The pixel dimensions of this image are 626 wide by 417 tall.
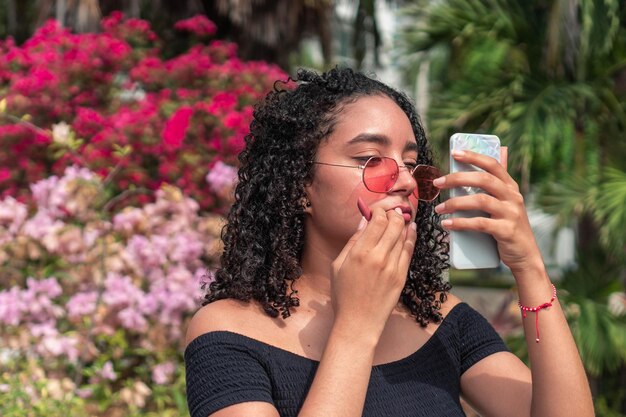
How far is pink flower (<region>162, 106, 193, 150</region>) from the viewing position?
5.01m

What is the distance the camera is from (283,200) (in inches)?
73.2

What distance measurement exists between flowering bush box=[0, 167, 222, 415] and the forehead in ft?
6.79

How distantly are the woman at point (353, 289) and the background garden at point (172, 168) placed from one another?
176cm

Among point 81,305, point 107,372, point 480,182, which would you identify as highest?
point 480,182

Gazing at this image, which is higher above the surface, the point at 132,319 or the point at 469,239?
the point at 469,239

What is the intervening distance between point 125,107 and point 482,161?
4.74 meters

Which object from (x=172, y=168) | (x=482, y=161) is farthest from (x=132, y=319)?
(x=482, y=161)

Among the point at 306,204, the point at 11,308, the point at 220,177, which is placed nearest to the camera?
the point at 306,204

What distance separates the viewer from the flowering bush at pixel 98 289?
145 inches

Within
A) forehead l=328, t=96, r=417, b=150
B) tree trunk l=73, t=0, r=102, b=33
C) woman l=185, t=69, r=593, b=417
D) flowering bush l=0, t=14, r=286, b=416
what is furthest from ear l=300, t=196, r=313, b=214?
tree trunk l=73, t=0, r=102, b=33

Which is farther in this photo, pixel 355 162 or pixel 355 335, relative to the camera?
pixel 355 162

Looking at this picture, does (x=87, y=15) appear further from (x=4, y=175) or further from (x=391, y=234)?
(x=391, y=234)

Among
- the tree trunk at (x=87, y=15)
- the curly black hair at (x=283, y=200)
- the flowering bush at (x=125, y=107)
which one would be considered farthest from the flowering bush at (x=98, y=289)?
the tree trunk at (x=87, y=15)

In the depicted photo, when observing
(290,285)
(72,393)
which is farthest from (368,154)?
(72,393)
